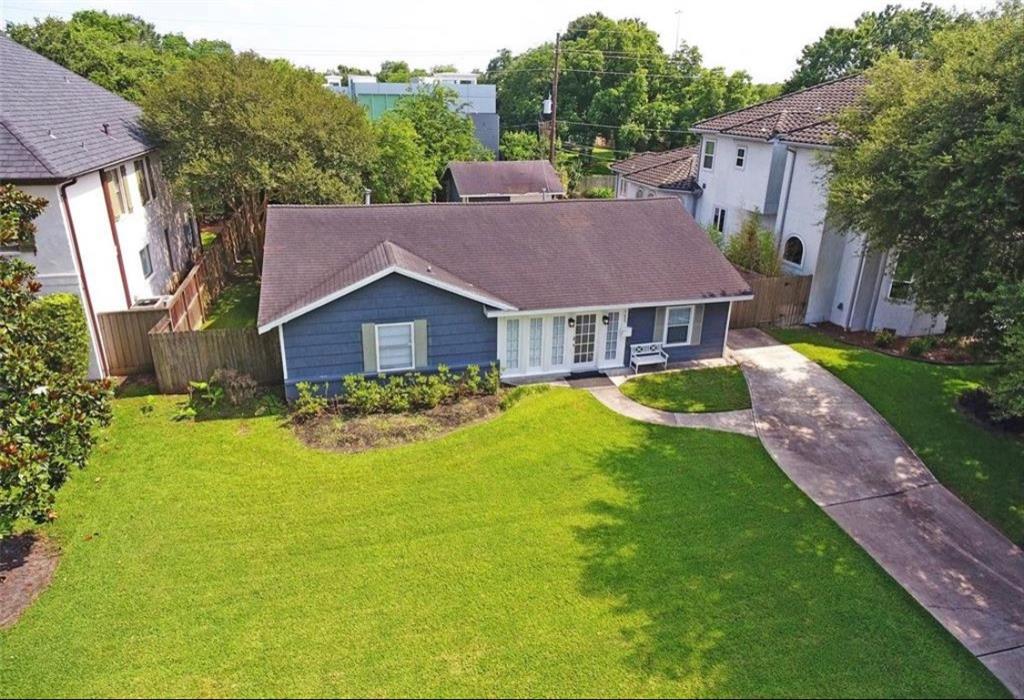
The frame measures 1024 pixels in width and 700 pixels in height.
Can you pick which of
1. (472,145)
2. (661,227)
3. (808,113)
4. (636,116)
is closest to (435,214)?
(661,227)

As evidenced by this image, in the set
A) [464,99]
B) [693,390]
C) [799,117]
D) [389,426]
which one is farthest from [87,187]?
[464,99]

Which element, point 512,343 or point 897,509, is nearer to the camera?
point 897,509

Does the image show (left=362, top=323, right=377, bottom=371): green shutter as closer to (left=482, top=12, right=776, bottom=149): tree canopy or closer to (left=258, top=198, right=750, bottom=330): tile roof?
(left=258, top=198, right=750, bottom=330): tile roof

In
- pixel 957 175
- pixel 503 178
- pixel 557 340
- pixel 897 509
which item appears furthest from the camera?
pixel 503 178

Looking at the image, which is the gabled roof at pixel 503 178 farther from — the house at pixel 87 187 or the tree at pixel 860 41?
the tree at pixel 860 41

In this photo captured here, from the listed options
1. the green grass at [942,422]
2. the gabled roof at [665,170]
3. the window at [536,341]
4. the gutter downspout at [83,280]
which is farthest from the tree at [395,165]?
the green grass at [942,422]

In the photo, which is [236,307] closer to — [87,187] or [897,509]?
[87,187]

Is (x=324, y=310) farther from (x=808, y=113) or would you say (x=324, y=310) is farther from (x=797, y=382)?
(x=808, y=113)
